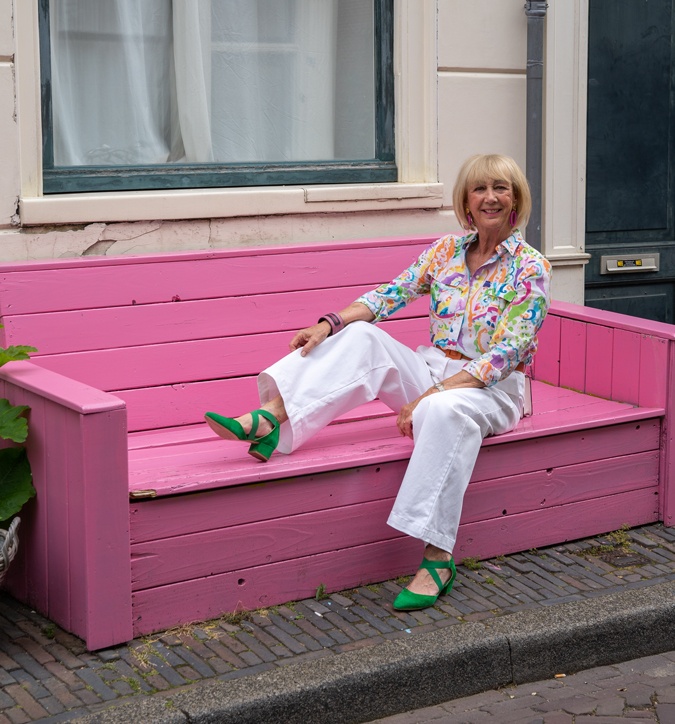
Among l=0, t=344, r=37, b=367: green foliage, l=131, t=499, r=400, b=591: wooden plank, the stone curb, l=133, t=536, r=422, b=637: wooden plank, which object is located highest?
l=0, t=344, r=37, b=367: green foliage

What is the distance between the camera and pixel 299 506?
156 inches

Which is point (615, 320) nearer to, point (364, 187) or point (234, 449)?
point (364, 187)

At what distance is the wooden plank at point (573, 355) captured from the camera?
5.16m

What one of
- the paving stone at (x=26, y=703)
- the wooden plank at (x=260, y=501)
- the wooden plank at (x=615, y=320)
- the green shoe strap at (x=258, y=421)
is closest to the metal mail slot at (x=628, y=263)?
the wooden plank at (x=615, y=320)

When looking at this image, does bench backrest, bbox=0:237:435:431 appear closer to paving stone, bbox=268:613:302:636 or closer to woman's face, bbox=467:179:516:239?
woman's face, bbox=467:179:516:239

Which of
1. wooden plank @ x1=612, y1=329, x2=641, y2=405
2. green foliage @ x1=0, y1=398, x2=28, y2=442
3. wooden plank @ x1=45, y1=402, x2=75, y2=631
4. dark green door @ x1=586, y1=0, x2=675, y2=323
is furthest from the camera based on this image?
dark green door @ x1=586, y1=0, x2=675, y2=323

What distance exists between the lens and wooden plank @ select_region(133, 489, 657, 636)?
3.76m

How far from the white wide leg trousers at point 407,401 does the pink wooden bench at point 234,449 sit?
0.14 m

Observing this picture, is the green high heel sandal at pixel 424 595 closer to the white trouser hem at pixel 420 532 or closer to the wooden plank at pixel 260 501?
the white trouser hem at pixel 420 532

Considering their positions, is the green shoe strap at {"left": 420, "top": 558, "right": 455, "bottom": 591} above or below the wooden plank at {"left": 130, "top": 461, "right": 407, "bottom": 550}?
below

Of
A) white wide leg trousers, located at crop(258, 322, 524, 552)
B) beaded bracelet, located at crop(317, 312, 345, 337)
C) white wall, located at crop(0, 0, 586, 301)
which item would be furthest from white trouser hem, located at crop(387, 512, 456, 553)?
white wall, located at crop(0, 0, 586, 301)

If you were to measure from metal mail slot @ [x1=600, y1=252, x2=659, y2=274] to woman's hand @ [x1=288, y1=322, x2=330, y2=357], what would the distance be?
248 cm

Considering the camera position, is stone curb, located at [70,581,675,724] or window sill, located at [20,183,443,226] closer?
stone curb, located at [70,581,675,724]

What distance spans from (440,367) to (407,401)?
18cm
